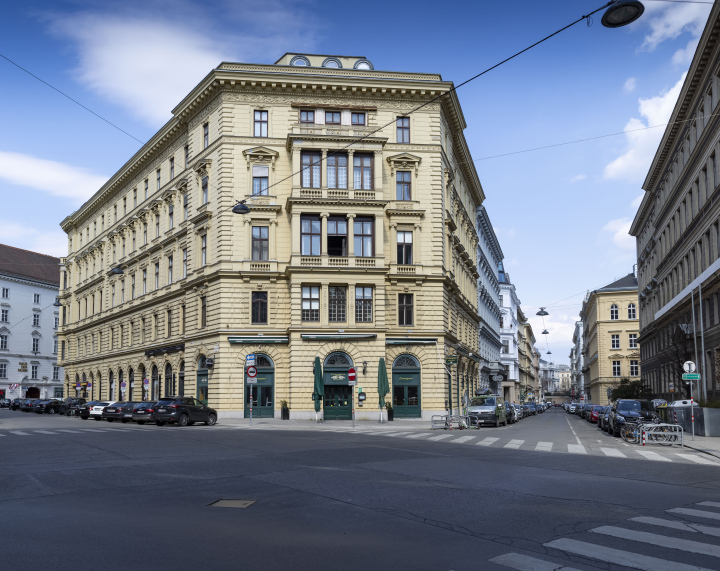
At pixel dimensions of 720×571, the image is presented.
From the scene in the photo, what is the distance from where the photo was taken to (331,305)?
135 feet

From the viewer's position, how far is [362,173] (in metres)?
42.0

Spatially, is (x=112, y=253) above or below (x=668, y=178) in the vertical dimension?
below

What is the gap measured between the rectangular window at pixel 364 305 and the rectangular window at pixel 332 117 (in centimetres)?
1036

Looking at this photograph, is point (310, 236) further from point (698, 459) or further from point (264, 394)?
point (698, 459)

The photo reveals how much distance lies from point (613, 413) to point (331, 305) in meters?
16.6

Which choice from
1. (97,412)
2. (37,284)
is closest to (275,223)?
(97,412)

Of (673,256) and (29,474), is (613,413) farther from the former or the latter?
(673,256)

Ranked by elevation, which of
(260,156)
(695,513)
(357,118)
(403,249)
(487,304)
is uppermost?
(357,118)

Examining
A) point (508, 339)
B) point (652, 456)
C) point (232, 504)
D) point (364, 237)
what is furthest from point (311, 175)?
point (508, 339)

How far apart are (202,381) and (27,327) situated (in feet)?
212

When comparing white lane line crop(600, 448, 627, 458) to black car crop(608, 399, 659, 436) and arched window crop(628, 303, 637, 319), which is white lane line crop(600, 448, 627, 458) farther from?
arched window crop(628, 303, 637, 319)

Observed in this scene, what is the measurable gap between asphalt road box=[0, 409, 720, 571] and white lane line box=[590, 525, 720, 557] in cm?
3

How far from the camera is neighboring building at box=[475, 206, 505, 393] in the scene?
7194cm

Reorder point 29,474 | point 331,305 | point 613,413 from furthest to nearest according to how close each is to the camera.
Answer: point 331,305, point 613,413, point 29,474
